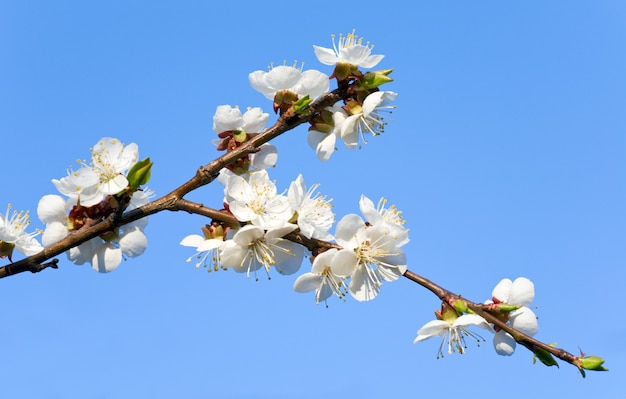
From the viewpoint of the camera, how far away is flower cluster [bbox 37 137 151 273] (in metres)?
2.60

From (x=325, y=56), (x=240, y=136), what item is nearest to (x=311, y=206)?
(x=240, y=136)

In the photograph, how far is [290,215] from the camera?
268 centimetres

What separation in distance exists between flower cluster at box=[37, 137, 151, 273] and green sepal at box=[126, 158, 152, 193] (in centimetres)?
13

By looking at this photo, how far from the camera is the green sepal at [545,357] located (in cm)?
274

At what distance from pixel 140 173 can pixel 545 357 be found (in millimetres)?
1789

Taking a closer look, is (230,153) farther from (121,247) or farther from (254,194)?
(121,247)

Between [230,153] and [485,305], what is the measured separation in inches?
49.7

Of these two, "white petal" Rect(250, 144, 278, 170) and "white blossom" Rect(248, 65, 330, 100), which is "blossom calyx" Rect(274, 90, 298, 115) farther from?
"white petal" Rect(250, 144, 278, 170)

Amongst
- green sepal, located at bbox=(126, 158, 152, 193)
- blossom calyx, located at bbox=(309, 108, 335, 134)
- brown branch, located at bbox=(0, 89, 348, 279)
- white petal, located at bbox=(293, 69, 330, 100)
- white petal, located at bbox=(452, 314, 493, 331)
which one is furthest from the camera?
blossom calyx, located at bbox=(309, 108, 335, 134)

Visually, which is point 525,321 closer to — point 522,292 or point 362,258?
point 522,292

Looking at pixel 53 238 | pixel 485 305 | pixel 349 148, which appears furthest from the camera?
pixel 349 148

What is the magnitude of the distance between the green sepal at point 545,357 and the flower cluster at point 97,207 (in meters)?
1.68

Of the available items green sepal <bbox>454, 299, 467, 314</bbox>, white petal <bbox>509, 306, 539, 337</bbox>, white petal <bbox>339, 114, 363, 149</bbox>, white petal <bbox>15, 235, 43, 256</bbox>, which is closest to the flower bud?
white petal <bbox>509, 306, 539, 337</bbox>

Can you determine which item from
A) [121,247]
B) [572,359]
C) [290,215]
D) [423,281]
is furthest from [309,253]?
[572,359]
